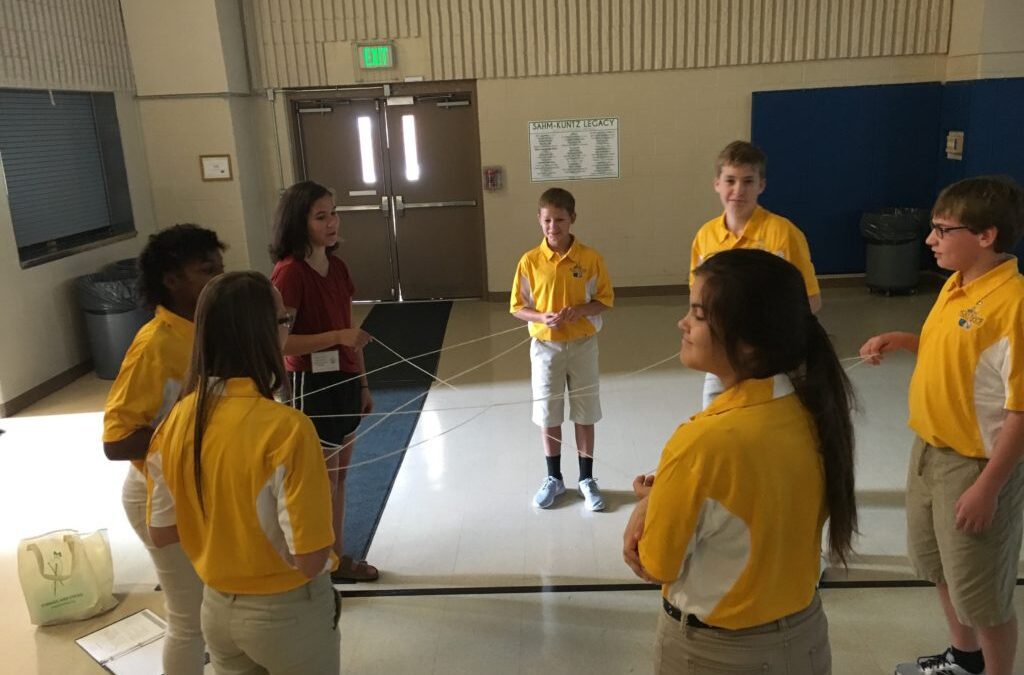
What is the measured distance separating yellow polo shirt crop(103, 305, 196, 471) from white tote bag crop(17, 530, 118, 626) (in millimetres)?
1118

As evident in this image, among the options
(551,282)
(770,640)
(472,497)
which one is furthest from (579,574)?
(770,640)

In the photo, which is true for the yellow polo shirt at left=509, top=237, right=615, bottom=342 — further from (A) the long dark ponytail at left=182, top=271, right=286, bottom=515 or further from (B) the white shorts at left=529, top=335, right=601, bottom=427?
(A) the long dark ponytail at left=182, top=271, right=286, bottom=515

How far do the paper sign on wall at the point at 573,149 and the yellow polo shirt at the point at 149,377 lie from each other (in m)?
5.97

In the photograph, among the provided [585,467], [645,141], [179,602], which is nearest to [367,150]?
[645,141]

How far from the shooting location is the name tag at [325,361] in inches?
105

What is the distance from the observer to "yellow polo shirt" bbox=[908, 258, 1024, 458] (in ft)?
5.91

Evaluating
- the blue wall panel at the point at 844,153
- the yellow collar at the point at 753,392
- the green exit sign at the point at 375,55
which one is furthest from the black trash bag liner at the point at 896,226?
the yellow collar at the point at 753,392

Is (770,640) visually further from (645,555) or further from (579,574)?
(579,574)

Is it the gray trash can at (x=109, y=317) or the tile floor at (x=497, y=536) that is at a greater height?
the gray trash can at (x=109, y=317)

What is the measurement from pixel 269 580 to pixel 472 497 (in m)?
2.12

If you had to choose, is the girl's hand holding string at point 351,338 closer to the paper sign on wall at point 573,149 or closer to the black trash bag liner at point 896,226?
the paper sign on wall at point 573,149

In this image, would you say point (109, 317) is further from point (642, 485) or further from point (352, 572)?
point (642, 485)

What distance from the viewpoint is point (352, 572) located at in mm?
2945

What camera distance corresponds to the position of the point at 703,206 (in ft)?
25.1
